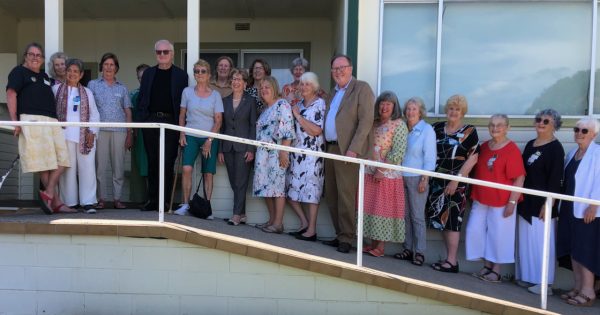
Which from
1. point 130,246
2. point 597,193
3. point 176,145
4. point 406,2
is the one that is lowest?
point 130,246

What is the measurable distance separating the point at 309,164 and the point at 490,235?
178 cm

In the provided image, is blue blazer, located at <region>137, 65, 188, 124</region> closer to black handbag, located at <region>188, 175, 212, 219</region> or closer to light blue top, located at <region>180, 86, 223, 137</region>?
light blue top, located at <region>180, 86, 223, 137</region>

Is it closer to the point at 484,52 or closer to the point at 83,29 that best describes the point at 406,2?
the point at 484,52

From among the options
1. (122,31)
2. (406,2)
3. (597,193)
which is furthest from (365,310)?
(122,31)

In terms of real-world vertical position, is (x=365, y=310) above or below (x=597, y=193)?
below

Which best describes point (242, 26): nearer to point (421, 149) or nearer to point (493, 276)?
point (421, 149)

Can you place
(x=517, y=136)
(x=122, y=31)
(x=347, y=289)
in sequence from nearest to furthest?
(x=347, y=289)
(x=517, y=136)
(x=122, y=31)

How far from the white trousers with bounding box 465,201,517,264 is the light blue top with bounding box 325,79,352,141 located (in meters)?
1.49

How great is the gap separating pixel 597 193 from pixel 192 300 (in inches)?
138

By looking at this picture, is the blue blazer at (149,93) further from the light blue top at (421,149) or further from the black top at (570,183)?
the black top at (570,183)

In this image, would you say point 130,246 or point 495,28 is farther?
point 495,28

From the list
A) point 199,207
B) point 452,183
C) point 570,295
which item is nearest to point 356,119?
point 452,183

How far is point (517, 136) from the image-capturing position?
4863mm

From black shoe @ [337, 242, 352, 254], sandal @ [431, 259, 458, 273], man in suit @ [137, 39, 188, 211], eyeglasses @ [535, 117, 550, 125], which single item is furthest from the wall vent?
sandal @ [431, 259, 458, 273]
